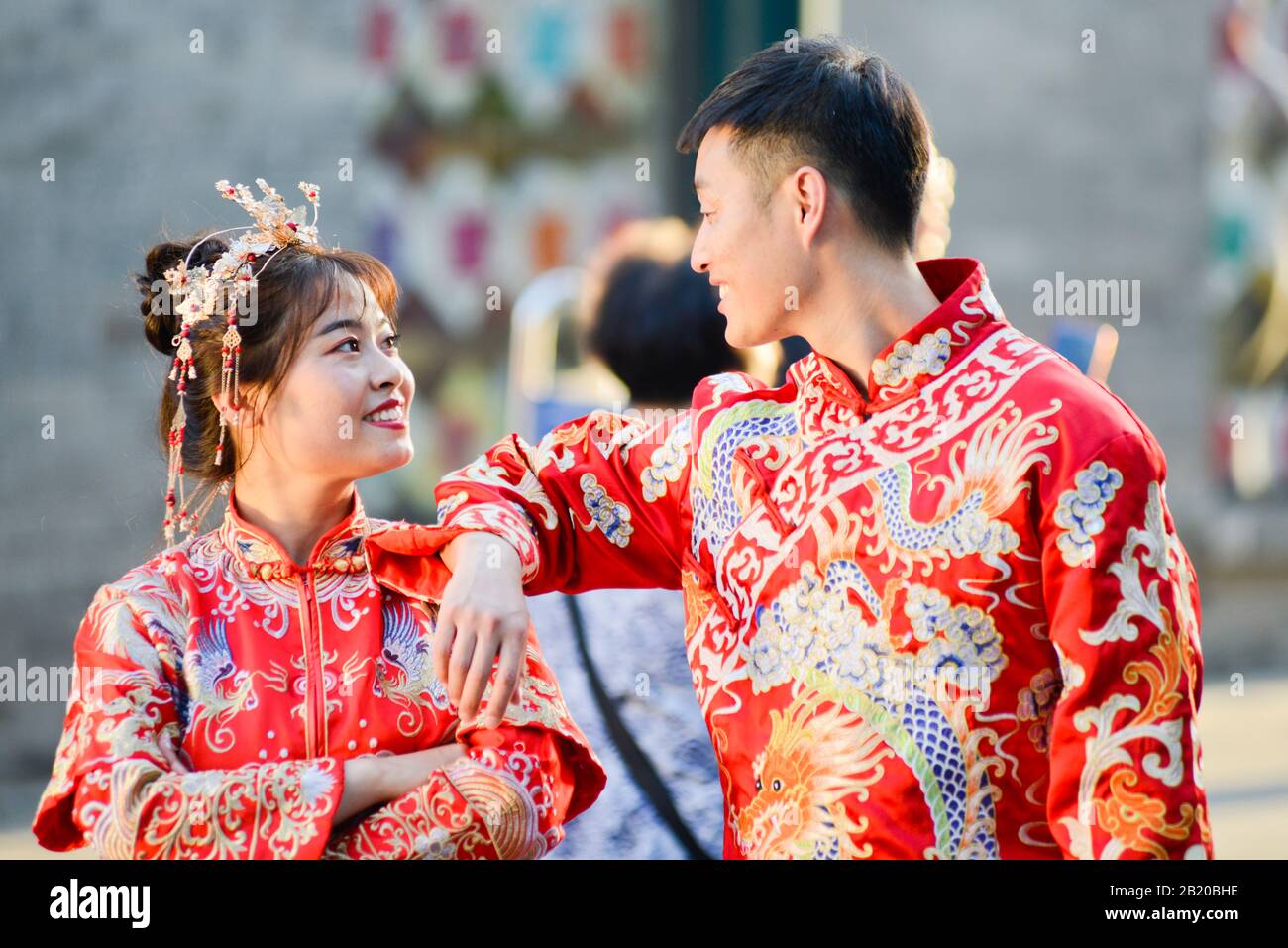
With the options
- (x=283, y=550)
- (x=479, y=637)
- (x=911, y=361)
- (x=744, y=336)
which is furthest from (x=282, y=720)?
(x=911, y=361)

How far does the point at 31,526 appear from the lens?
4.79m

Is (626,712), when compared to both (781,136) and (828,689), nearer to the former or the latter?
(828,689)

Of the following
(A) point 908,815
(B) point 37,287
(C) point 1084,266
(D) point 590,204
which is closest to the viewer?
(A) point 908,815

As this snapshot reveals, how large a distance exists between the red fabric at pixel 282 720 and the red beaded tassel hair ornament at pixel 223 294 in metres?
0.13

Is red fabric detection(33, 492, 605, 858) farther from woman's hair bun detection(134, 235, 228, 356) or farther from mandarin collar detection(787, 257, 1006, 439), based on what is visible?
mandarin collar detection(787, 257, 1006, 439)

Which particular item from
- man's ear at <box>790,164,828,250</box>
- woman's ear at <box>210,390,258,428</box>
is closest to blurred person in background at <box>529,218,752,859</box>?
woman's ear at <box>210,390,258,428</box>

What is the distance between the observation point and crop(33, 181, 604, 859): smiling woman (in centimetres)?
198

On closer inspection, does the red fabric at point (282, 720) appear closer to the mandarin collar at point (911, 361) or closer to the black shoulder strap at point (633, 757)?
the black shoulder strap at point (633, 757)

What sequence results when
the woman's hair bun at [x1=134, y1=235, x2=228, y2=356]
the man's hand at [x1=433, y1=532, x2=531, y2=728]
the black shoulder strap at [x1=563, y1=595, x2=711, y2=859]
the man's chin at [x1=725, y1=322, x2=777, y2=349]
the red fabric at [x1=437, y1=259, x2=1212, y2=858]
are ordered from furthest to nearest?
the black shoulder strap at [x1=563, y1=595, x2=711, y2=859] < the woman's hair bun at [x1=134, y1=235, x2=228, y2=356] < the man's chin at [x1=725, y1=322, x2=777, y2=349] < the man's hand at [x1=433, y1=532, x2=531, y2=728] < the red fabric at [x1=437, y1=259, x2=1212, y2=858]

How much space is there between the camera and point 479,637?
188 cm

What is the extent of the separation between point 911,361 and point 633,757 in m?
0.82

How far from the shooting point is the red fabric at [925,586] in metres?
1.77
